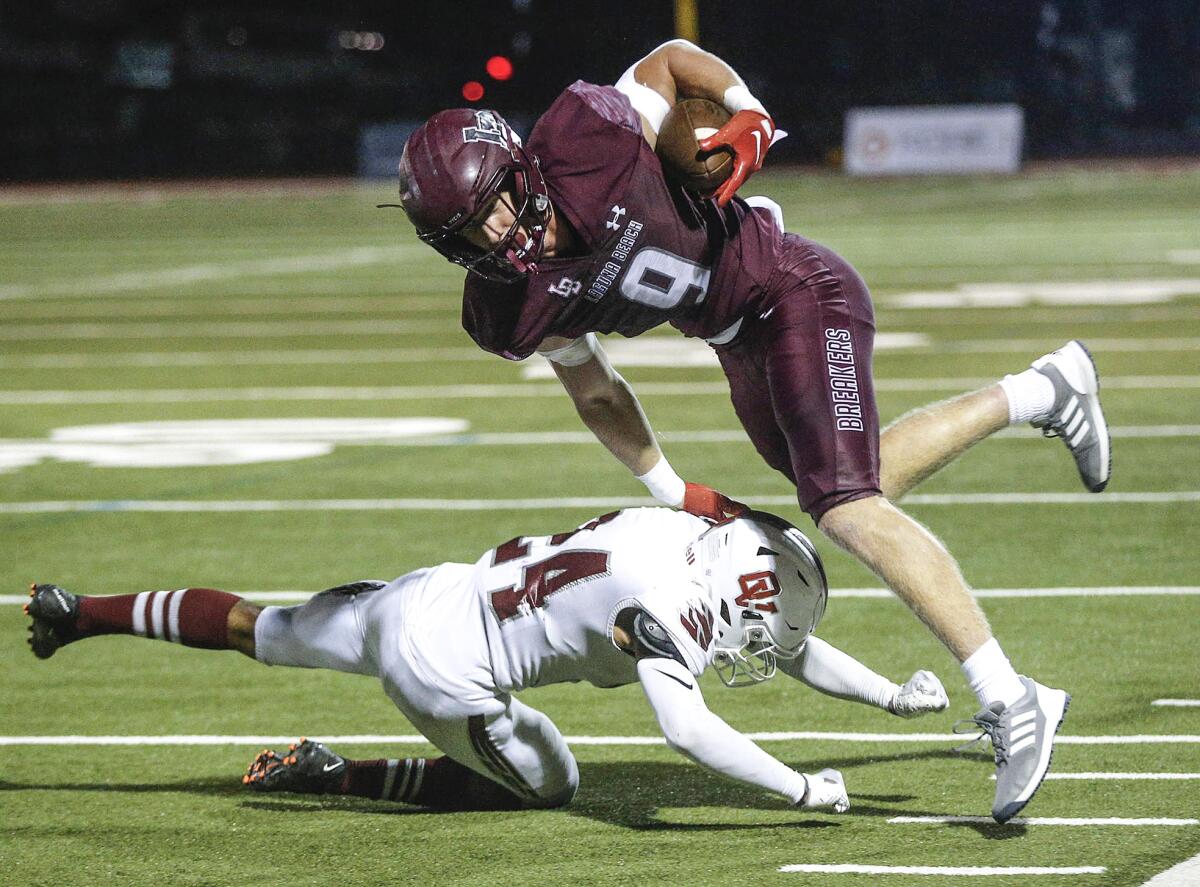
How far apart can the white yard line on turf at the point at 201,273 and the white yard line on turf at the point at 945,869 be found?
528 inches

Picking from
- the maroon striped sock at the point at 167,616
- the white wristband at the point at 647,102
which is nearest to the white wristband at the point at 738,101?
the white wristband at the point at 647,102

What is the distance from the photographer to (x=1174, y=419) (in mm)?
8773

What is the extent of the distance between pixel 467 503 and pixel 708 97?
3292 mm

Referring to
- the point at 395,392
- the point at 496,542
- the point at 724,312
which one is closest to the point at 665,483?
the point at 724,312

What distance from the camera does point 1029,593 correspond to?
574 cm

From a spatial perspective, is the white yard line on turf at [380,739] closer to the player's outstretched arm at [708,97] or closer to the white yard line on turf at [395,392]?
the player's outstretched arm at [708,97]

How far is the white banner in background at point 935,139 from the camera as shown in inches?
1127

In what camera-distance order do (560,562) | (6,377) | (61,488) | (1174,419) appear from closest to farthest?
(560,562)
(61,488)
(1174,419)
(6,377)

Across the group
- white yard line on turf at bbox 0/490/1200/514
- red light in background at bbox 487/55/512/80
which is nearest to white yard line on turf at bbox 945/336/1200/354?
white yard line on turf at bbox 0/490/1200/514

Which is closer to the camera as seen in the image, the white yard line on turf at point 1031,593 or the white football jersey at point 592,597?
the white football jersey at point 592,597

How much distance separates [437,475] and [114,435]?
6.99ft

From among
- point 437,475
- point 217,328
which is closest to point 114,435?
point 437,475

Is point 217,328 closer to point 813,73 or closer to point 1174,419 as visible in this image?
point 1174,419

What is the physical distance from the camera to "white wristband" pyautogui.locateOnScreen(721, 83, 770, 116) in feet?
13.8
